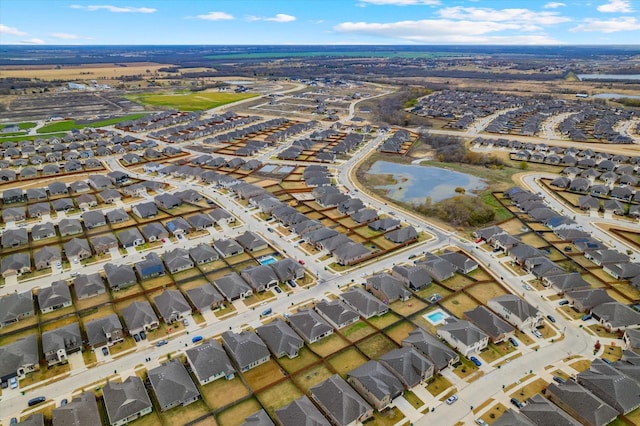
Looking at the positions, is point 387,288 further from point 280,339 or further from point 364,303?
point 280,339

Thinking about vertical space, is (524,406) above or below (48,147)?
below

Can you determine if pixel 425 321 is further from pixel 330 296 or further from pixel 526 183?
pixel 526 183

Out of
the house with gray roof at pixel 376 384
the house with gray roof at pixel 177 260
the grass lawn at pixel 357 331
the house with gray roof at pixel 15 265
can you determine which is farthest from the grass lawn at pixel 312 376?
the house with gray roof at pixel 15 265

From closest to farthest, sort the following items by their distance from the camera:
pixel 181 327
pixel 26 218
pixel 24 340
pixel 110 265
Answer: pixel 24 340, pixel 181 327, pixel 110 265, pixel 26 218

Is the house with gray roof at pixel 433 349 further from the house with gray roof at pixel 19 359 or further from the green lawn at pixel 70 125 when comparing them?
the green lawn at pixel 70 125

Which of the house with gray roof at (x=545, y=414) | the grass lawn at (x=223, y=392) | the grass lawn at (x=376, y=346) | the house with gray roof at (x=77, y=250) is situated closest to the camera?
the house with gray roof at (x=545, y=414)

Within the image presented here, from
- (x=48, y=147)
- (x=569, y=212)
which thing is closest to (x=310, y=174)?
(x=569, y=212)

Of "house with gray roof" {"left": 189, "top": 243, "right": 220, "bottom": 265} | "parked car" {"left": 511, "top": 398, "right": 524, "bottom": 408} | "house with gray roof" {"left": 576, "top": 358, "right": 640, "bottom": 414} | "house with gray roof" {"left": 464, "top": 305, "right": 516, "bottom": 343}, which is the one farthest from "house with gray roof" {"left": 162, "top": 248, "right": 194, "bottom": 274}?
"house with gray roof" {"left": 576, "top": 358, "right": 640, "bottom": 414}

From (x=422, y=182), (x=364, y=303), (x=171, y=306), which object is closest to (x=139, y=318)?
(x=171, y=306)

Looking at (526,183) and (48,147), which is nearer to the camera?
(526,183)
